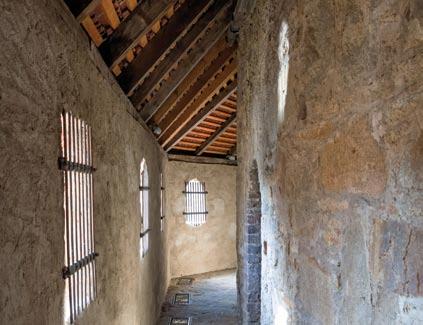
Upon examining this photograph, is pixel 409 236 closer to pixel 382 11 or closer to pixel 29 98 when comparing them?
pixel 382 11

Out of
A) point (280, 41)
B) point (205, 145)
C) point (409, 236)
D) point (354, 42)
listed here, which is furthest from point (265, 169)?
point (205, 145)

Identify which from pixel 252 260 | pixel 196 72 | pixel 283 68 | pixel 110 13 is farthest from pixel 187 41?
pixel 252 260

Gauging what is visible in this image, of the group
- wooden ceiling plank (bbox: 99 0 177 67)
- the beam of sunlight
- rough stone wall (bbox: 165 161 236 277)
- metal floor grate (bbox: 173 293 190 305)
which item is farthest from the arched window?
the beam of sunlight

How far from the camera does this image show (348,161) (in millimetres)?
1386

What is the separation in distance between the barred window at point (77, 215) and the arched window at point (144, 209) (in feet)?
8.06

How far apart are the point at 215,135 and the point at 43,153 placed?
659 cm

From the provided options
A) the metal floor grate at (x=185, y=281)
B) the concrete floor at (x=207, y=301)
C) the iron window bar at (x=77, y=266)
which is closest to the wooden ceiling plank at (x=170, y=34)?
the iron window bar at (x=77, y=266)

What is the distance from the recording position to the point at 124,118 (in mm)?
3980

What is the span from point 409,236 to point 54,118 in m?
1.62

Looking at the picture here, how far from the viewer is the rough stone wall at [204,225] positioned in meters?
8.89

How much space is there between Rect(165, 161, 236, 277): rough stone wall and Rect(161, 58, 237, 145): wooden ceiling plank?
7.18ft

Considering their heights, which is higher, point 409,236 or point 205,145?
point 205,145

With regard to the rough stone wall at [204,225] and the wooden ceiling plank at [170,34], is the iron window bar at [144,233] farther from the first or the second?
the rough stone wall at [204,225]

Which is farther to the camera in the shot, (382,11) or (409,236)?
(382,11)
